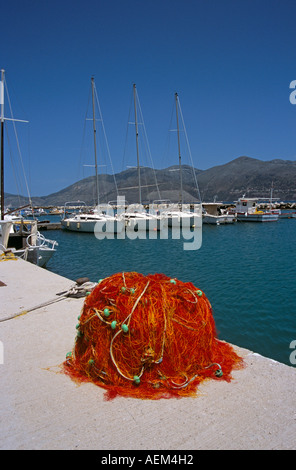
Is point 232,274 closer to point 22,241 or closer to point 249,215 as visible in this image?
point 22,241

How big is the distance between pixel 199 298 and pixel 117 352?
1322 mm

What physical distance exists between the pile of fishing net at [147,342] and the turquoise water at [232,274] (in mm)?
4095

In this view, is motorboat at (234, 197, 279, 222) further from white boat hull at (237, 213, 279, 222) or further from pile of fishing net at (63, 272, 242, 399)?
pile of fishing net at (63, 272, 242, 399)

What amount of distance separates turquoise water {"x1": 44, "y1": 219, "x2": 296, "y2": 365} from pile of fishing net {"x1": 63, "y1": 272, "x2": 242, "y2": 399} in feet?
13.4

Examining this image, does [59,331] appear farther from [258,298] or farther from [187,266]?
[187,266]

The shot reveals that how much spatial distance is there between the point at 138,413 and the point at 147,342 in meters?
0.80

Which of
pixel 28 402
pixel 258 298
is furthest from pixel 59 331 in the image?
pixel 258 298

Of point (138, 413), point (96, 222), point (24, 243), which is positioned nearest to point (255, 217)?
point (96, 222)

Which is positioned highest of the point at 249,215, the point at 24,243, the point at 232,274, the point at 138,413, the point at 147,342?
the point at 249,215

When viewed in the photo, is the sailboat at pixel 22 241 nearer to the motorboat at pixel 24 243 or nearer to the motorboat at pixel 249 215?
the motorboat at pixel 24 243

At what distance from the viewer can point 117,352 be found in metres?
4.08

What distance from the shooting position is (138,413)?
3.48 m

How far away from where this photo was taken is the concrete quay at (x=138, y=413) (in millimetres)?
3043
